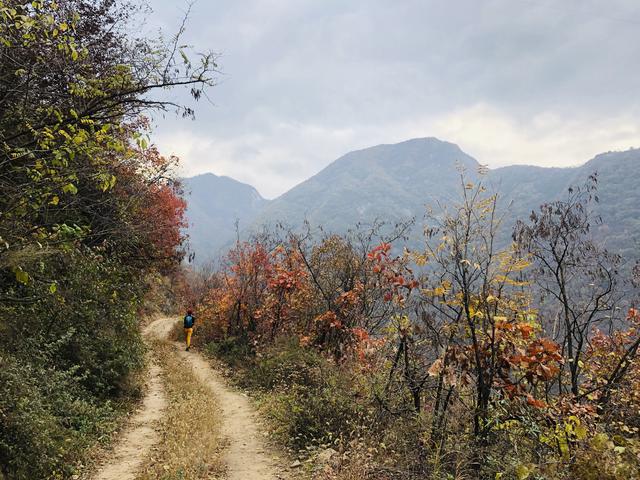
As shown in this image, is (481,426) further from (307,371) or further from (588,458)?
(307,371)

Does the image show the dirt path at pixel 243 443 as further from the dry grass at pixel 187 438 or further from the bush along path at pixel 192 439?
the dry grass at pixel 187 438

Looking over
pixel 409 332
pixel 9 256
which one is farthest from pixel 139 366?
pixel 409 332

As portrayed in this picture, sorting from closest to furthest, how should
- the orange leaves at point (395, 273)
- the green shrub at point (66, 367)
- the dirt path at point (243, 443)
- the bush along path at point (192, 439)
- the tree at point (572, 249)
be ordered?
the green shrub at point (66, 367) → the bush along path at point (192, 439) → the dirt path at point (243, 443) → the orange leaves at point (395, 273) → the tree at point (572, 249)

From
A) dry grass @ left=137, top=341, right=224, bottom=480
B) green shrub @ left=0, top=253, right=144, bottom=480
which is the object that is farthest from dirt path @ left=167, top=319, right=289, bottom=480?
green shrub @ left=0, top=253, right=144, bottom=480

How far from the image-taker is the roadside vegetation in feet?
17.9

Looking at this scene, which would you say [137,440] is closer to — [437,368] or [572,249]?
[437,368]

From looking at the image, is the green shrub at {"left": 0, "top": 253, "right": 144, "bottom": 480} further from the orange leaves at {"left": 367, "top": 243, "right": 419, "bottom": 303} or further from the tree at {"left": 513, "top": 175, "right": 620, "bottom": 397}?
the tree at {"left": 513, "top": 175, "right": 620, "bottom": 397}

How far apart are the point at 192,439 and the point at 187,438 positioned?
12cm

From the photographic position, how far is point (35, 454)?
6.24 meters

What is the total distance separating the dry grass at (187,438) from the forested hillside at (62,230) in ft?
3.83

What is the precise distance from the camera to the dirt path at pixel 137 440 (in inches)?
282

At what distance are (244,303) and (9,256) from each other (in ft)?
51.5

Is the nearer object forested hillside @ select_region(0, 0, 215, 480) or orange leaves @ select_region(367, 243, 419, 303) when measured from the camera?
forested hillside @ select_region(0, 0, 215, 480)

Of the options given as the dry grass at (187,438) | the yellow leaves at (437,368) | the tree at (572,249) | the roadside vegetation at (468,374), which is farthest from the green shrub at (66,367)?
the tree at (572,249)
